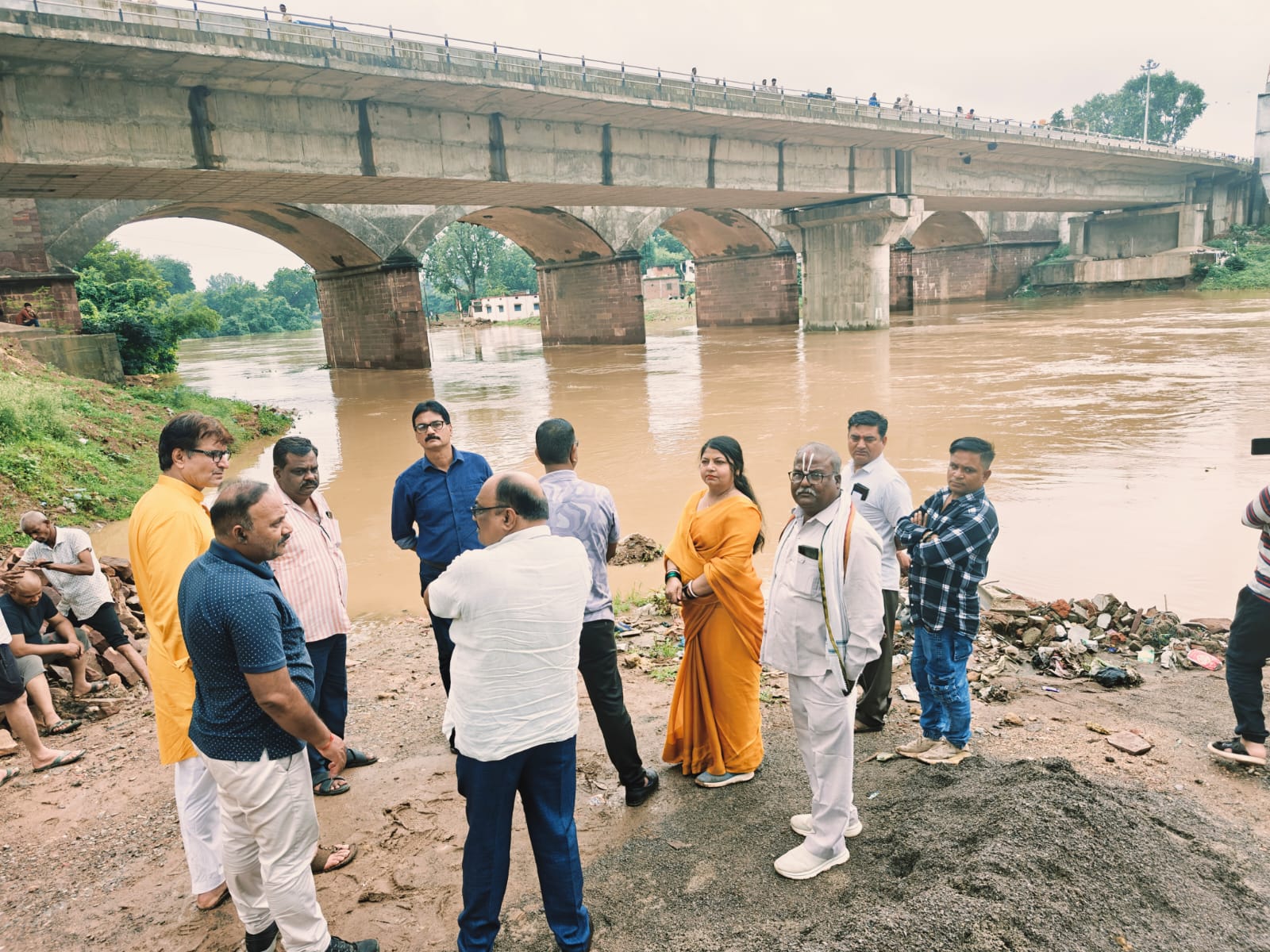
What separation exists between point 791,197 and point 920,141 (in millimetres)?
4127

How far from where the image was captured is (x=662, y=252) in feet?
289

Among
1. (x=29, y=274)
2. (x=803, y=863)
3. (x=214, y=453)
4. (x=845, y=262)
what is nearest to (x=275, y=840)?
(x=214, y=453)

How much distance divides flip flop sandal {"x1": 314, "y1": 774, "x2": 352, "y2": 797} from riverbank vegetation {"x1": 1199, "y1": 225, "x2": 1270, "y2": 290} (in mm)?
45745

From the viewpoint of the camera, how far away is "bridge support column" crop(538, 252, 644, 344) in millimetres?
31969

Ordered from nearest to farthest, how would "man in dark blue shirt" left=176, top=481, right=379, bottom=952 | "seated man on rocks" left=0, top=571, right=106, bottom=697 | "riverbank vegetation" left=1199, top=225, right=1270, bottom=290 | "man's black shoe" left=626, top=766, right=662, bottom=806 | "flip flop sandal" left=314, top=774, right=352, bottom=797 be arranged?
"man in dark blue shirt" left=176, top=481, right=379, bottom=952 < "man's black shoe" left=626, top=766, right=662, bottom=806 < "flip flop sandal" left=314, top=774, right=352, bottom=797 < "seated man on rocks" left=0, top=571, right=106, bottom=697 < "riverbank vegetation" left=1199, top=225, right=1270, bottom=290

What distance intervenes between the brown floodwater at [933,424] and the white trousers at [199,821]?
3.46m

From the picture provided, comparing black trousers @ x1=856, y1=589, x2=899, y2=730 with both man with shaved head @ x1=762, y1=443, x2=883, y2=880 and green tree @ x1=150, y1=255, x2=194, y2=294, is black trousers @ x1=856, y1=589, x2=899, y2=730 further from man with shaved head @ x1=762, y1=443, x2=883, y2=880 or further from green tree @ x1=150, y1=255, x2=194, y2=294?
green tree @ x1=150, y1=255, x2=194, y2=294

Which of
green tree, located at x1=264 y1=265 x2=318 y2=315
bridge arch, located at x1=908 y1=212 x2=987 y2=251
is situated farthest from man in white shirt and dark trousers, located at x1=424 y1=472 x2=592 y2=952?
green tree, located at x1=264 y1=265 x2=318 y2=315

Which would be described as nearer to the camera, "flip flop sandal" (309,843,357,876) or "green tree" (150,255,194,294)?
"flip flop sandal" (309,843,357,876)

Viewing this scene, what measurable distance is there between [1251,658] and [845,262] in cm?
2697

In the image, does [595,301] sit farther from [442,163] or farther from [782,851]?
[782,851]

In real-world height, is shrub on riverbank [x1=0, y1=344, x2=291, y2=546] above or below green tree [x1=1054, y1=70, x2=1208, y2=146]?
below

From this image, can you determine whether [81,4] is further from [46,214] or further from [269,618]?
[269,618]

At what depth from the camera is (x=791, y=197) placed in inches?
949
